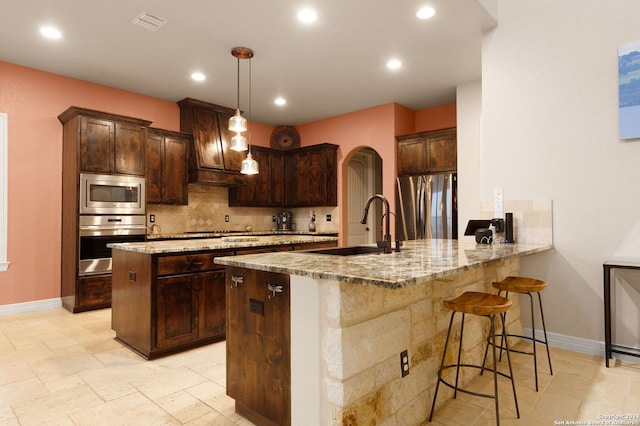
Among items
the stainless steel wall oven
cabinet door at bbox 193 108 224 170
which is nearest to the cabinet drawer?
the stainless steel wall oven

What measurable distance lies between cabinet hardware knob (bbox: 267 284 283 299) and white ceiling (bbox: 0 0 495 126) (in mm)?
2561

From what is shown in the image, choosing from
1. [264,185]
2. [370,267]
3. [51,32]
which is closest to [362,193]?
[264,185]

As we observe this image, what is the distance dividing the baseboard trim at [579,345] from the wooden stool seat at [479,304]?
1609mm

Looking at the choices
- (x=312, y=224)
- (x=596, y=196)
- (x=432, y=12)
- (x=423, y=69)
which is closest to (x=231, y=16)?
(x=432, y=12)

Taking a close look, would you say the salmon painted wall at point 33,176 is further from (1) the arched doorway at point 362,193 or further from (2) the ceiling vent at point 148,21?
(1) the arched doorway at point 362,193

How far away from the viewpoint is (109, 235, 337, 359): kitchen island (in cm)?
287

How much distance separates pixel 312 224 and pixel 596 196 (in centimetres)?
460

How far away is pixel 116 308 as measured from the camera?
11.0 ft

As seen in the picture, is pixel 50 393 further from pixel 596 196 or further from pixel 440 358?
pixel 596 196

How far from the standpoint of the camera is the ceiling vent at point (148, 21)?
133 inches

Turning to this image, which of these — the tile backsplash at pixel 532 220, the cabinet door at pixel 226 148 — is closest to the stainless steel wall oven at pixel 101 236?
the cabinet door at pixel 226 148

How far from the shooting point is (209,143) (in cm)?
588

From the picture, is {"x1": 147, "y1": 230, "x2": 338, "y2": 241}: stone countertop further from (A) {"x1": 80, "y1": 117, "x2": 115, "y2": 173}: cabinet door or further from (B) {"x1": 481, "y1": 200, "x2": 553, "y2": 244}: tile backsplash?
(B) {"x1": 481, "y1": 200, "x2": 553, "y2": 244}: tile backsplash

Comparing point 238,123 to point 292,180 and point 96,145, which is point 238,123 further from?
point 292,180
